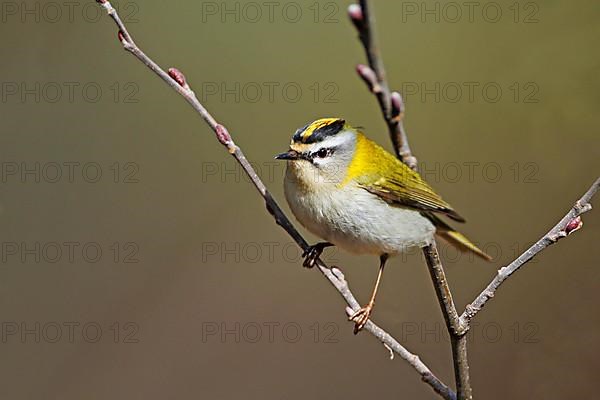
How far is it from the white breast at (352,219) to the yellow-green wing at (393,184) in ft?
0.14

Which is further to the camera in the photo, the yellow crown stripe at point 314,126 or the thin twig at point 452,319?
the yellow crown stripe at point 314,126

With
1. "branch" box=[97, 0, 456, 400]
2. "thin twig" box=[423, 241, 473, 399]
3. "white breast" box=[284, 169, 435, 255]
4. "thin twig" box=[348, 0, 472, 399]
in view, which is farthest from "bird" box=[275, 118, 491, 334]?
"thin twig" box=[348, 0, 472, 399]

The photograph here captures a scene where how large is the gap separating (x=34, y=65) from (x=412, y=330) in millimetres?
2940

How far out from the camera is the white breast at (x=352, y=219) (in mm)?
2383

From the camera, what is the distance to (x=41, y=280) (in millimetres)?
4316

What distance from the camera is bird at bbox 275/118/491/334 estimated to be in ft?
7.83

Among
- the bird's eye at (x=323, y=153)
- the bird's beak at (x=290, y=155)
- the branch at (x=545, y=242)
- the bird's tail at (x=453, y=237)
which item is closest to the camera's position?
the branch at (x=545, y=242)

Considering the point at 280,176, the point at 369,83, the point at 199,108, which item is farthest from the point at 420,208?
the point at 280,176

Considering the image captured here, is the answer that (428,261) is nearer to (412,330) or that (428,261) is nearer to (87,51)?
(412,330)

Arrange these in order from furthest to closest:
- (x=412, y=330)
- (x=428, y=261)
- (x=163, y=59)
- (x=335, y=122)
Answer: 1. (x=163, y=59)
2. (x=412, y=330)
3. (x=335, y=122)
4. (x=428, y=261)

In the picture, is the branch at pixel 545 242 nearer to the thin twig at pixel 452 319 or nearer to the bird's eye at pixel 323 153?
the thin twig at pixel 452 319

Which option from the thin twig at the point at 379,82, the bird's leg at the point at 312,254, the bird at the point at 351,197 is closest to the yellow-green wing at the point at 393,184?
the bird at the point at 351,197

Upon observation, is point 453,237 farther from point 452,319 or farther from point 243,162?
point 243,162

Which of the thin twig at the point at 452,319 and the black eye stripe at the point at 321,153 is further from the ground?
the black eye stripe at the point at 321,153
